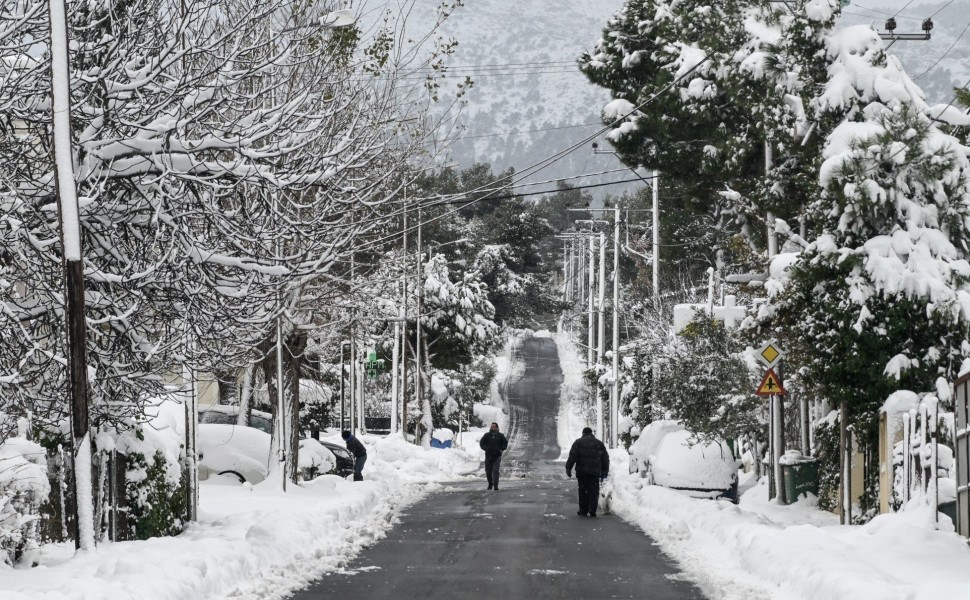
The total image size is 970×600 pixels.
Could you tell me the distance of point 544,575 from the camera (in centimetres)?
1298

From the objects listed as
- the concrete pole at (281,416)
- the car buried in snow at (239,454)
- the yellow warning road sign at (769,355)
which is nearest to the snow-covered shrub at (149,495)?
the concrete pole at (281,416)

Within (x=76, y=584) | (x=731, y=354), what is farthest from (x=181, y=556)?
(x=731, y=354)

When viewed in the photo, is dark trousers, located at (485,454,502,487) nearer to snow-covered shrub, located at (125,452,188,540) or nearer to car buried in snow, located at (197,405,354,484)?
car buried in snow, located at (197,405,354,484)

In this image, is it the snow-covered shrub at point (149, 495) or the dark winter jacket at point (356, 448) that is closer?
the snow-covered shrub at point (149, 495)

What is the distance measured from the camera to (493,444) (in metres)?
28.7

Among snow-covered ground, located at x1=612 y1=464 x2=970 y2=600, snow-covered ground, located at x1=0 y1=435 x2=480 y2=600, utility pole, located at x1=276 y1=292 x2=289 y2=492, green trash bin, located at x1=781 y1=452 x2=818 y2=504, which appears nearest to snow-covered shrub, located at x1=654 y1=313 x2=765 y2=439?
green trash bin, located at x1=781 y1=452 x2=818 y2=504

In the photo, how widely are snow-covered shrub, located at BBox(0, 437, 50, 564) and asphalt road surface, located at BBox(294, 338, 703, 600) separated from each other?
2.39 m

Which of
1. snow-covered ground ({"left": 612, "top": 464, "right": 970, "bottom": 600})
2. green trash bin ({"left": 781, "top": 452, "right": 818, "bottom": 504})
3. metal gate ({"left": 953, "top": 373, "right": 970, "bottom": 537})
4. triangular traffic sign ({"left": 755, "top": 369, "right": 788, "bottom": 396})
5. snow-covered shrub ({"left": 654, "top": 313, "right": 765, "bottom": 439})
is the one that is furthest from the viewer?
snow-covered shrub ({"left": 654, "top": 313, "right": 765, "bottom": 439})

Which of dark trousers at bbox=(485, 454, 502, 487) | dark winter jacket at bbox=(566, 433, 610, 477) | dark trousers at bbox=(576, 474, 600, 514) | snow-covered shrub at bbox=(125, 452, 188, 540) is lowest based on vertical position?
dark trousers at bbox=(485, 454, 502, 487)

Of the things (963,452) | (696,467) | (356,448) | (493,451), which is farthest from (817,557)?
(356,448)

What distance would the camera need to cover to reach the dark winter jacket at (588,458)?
69.5 feet

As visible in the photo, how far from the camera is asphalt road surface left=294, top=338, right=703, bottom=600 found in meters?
11.9

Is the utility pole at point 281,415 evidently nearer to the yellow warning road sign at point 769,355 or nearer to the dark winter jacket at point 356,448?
the dark winter jacket at point 356,448

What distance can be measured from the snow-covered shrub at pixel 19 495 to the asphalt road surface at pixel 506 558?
2.39 meters
